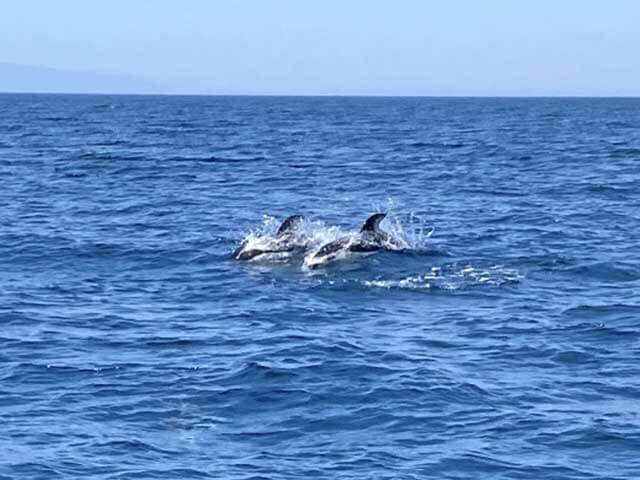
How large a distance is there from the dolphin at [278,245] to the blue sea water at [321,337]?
0.75m

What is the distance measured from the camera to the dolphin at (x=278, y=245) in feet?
107

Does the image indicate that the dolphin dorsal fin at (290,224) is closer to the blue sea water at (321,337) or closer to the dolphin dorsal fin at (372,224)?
the blue sea water at (321,337)

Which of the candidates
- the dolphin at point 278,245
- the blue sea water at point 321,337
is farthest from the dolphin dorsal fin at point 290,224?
A: the blue sea water at point 321,337

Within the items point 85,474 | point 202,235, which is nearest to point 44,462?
point 85,474

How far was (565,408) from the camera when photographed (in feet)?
62.7

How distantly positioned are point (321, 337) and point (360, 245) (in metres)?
8.92

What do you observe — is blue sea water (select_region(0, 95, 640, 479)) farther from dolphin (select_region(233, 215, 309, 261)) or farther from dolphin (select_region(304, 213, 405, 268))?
dolphin (select_region(233, 215, 309, 261))

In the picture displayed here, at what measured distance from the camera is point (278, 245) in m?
32.8

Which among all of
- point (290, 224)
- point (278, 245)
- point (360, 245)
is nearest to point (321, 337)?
point (360, 245)

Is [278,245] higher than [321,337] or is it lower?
higher

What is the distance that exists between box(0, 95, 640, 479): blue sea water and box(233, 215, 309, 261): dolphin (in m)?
0.75

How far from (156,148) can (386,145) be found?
13.9m

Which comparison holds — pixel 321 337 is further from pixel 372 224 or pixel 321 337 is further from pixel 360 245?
pixel 372 224

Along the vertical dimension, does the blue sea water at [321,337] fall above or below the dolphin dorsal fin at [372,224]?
below
